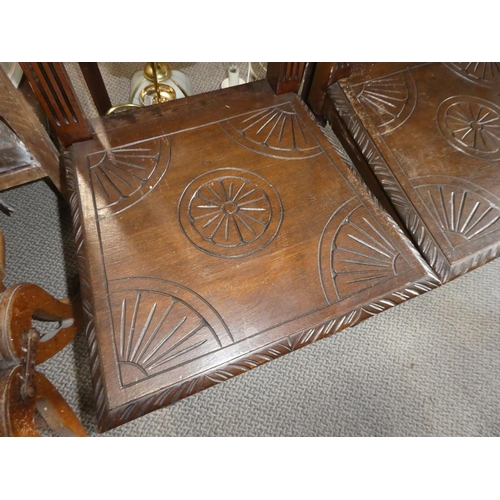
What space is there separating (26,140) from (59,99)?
271 mm

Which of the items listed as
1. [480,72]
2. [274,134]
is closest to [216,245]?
[274,134]

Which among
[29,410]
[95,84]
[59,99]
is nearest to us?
[29,410]

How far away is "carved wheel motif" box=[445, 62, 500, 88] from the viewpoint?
0.92 metres

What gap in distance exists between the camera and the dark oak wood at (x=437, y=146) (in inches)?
30.4

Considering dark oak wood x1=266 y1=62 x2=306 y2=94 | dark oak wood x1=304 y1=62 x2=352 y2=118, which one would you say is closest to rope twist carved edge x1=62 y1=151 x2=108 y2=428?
dark oak wood x1=266 y1=62 x2=306 y2=94

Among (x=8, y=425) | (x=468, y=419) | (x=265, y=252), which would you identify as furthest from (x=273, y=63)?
(x=468, y=419)

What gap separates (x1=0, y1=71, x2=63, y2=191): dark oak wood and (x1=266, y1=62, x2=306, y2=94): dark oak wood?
1.85ft

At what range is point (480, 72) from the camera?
93cm

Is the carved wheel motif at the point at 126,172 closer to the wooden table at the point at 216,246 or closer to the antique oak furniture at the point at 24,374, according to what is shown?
the wooden table at the point at 216,246

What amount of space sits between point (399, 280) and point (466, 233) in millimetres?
192

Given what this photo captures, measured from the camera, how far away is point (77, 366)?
3.62 feet

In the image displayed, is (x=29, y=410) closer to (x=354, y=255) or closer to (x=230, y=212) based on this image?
(x=230, y=212)

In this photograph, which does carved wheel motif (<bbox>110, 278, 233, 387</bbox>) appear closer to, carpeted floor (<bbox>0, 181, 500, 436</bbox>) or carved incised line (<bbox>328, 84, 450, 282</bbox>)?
carved incised line (<bbox>328, 84, 450, 282</bbox>)
